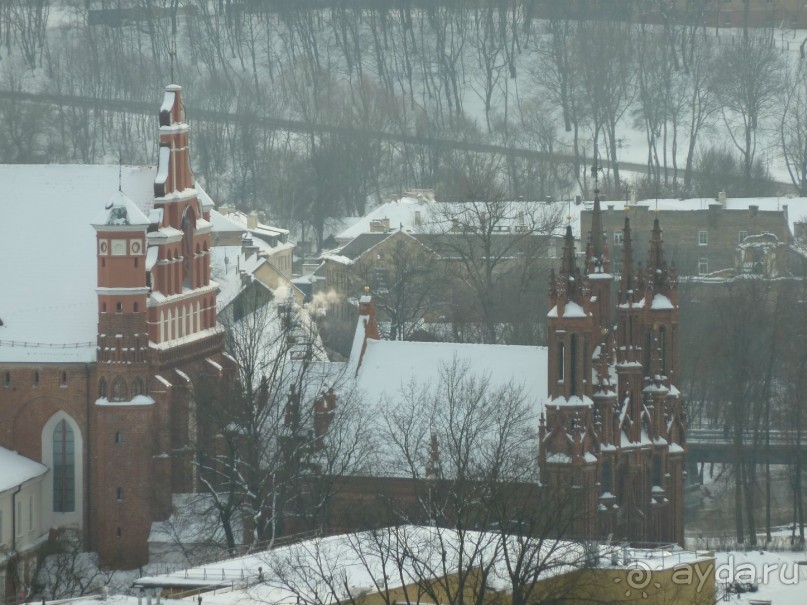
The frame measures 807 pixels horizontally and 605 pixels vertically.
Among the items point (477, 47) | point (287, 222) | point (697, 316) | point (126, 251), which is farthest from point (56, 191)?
point (477, 47)

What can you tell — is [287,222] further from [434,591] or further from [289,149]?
[434,591]

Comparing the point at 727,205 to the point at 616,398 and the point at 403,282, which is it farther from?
the point at 616,398

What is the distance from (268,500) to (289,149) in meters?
74.7

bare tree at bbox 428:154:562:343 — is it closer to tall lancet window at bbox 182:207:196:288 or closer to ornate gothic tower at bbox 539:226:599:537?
tall lancet window at bbox 182:207:196:288

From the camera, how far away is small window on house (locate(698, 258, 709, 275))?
125000mm

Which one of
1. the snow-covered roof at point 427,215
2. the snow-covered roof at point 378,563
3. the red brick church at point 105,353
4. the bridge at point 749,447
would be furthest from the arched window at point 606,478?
the snow-covered roof at point 427,215

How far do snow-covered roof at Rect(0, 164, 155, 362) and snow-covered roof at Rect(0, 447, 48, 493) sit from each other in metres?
2.41

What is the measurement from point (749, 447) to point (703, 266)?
29.9 meters

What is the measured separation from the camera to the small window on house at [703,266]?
125000mm

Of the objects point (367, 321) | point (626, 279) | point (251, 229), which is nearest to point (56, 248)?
point (367, 321)

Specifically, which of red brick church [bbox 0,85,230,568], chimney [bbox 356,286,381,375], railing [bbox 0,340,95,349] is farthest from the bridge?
railing [bbox 0,340,95,349]

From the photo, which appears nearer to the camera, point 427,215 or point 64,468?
point 64,468

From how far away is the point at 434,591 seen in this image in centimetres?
6406

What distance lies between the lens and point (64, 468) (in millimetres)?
82875
